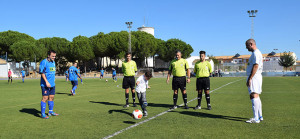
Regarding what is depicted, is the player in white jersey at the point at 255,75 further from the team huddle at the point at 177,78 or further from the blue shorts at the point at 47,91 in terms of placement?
the blue shorts at the point at 47,91

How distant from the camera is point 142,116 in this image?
282 inches

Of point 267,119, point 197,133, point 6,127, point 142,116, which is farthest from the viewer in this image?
point 142,116

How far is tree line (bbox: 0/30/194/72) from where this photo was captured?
60875 millimetres

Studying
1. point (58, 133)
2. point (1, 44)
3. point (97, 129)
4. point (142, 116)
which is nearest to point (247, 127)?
point (142, 116)

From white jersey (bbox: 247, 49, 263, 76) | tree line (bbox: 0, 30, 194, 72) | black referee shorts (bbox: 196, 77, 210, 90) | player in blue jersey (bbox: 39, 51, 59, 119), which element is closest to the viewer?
white jersey (bbox: 247, 49, 263, 76)

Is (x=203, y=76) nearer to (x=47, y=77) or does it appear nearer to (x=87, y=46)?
(x=47, y=77)

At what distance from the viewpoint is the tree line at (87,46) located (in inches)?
2397

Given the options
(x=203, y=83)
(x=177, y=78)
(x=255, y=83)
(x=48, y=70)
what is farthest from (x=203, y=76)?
(x=48, y=70)

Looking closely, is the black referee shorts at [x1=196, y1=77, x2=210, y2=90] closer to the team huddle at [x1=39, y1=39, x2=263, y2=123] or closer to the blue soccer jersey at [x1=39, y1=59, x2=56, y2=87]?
the team huddle at [x1=39, y1=39, x2=263, y2=123]

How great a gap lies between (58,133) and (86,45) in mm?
60702

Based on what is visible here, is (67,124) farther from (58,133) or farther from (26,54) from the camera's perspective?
(26,54)

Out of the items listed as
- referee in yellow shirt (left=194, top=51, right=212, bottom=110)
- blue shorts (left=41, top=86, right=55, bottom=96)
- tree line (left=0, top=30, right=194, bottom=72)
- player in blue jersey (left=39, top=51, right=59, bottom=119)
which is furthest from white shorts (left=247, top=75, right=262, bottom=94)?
tree line (left=0, top=30, right=194, bottom=72)

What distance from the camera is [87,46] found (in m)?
64.2

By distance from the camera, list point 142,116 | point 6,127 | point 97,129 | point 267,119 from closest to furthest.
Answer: point 97,129 < point 6,127 < point 267,119 < point 142,116
